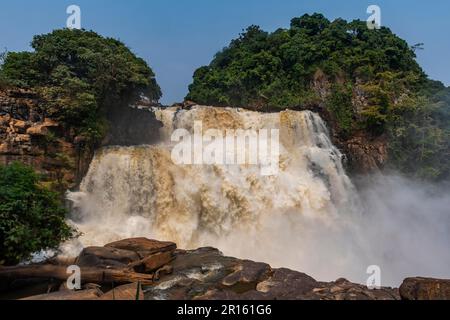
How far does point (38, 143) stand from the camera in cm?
1366

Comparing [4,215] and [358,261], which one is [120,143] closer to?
[4,215]

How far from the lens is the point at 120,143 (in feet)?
58.1

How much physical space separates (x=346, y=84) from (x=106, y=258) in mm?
19221

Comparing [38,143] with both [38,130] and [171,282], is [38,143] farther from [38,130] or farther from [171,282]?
Result: [171,282]

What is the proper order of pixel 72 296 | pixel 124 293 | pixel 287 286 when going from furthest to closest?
1. pixel 287 286
2. pixel 124 293
3. pixel 72 296

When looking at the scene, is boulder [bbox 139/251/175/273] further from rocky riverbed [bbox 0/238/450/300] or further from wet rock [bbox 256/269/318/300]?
wet rock [bbox 256/269/318/300]

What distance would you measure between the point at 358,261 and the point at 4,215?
43.1 feet

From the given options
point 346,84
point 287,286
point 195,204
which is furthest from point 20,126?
point 346,84

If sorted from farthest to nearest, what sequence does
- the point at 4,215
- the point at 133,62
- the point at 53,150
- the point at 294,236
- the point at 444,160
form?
1. the point at 444,160
2. the point at 133,62
3. the point at 294,236
4. the point at 53,150
5. the point at 4,215

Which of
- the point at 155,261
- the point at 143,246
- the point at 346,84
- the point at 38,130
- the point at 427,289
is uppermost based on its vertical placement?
the point at 346,84

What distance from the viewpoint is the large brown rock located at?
7.05 m

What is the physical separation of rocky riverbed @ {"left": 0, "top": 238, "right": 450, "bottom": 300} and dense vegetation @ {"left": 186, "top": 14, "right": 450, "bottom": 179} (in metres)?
14.6

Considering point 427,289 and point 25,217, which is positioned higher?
point 25,217
